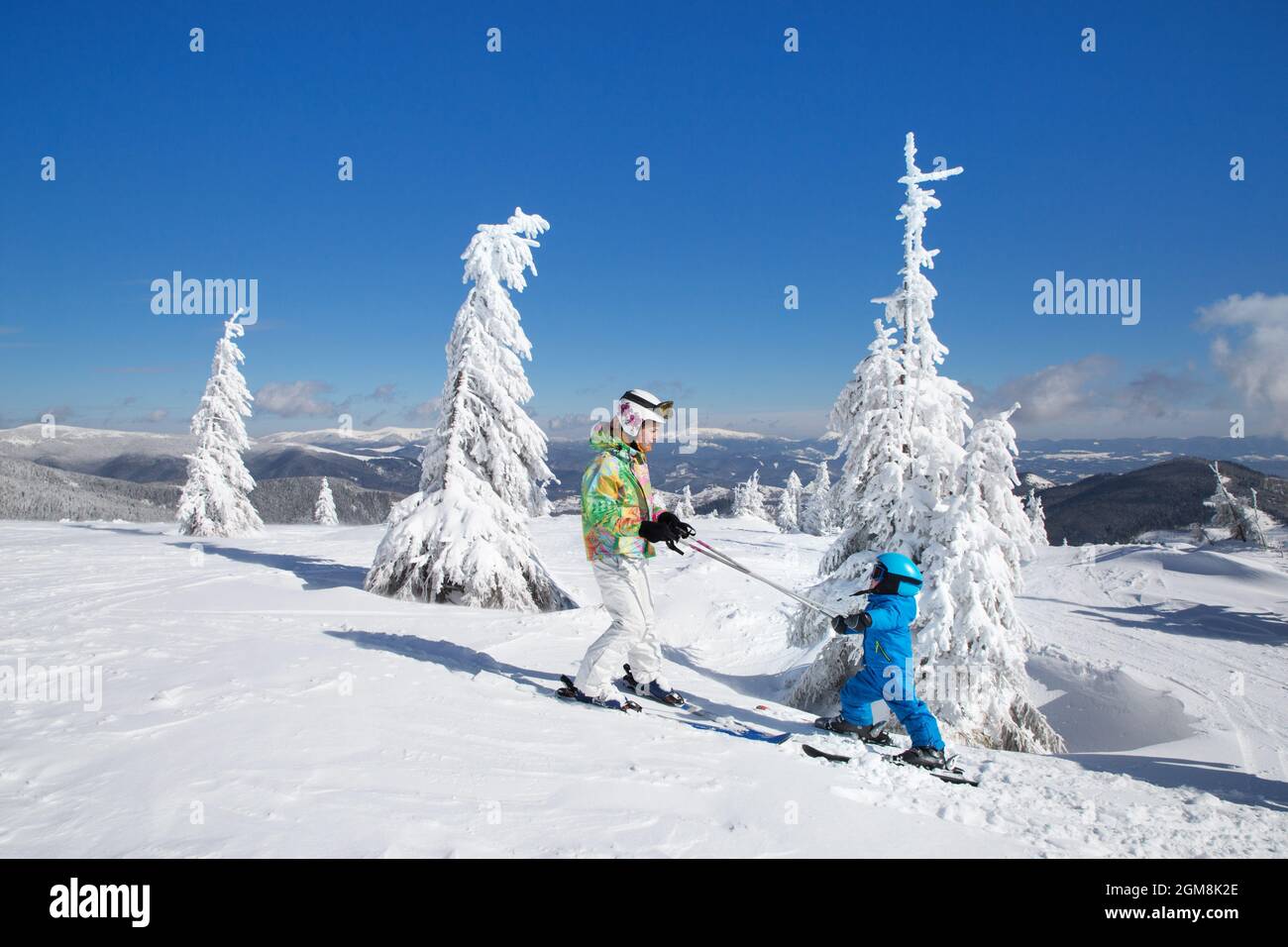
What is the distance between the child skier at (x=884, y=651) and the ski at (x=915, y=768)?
532 millimetres

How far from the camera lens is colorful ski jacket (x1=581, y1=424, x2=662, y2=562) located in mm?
5703

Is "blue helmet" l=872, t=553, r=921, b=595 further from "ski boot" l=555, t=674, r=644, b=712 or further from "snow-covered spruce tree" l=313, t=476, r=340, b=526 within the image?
"snow-covered spruce tree" l=313, t=476, r=340, b=526

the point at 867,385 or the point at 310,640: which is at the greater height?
the point at 867,385

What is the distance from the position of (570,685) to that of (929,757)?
3.38 metres

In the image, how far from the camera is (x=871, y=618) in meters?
5.89

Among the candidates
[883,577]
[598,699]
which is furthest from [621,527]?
[883,577]

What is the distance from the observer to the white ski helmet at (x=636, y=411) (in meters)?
5.88

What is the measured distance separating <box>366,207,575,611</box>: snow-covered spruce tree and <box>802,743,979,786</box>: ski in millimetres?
9513

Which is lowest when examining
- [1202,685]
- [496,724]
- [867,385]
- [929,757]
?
[1202,685]

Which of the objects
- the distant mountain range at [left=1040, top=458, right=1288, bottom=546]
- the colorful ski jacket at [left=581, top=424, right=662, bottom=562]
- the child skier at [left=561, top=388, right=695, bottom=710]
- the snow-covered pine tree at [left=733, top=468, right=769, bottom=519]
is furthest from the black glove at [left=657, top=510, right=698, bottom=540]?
the distant mountain range at [left=1040, top=458, right=1288, bottom=546]


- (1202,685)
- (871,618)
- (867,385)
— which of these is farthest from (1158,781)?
(1202,685)

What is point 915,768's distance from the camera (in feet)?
16.0
